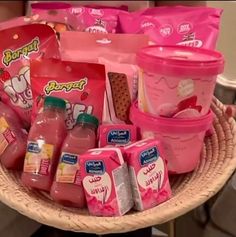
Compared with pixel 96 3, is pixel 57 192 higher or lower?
lower

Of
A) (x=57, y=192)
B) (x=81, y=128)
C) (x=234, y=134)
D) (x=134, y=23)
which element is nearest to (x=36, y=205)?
(x=57, y=192)

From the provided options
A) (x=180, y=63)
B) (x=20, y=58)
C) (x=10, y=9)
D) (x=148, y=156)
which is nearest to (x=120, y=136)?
(x=148, y=156)

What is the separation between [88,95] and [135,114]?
0.13m

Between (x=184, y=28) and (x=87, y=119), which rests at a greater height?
(x=184, y=28)

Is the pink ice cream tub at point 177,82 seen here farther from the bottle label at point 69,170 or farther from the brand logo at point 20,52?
the brand logo at point 20,52

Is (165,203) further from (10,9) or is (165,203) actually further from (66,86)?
(10,9)

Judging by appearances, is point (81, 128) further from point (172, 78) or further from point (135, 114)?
point (172, 78)

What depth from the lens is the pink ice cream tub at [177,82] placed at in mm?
768

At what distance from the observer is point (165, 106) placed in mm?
807

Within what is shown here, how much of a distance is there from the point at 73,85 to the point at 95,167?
0.25 m

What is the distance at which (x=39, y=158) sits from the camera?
83 cm

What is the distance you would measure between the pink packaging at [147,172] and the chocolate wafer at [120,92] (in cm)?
14

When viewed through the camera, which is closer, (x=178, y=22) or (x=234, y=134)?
(x=234, y=134)

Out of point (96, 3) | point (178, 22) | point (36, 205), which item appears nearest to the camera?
point (36, 205)
